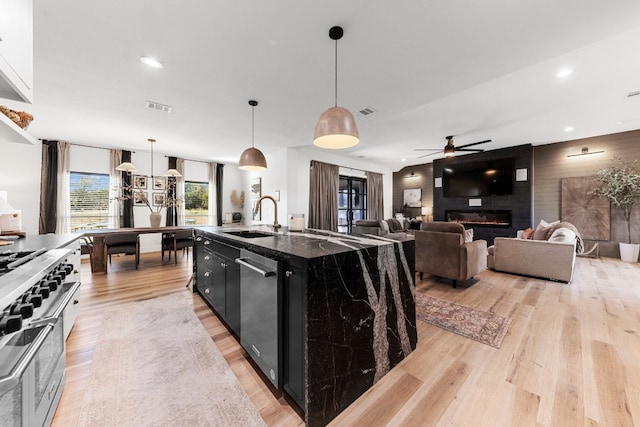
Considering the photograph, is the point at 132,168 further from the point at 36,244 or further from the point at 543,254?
the point at 543,254

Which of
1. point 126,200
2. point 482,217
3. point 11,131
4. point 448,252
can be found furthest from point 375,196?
point 11,131

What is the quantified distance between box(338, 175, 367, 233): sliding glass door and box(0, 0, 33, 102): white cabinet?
21.5ft

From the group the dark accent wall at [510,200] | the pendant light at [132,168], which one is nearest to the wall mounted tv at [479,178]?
the dark accent wall at [510,200]

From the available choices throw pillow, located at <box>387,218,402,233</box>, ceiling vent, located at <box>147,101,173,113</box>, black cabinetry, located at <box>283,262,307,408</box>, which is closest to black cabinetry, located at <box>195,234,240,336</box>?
black cabinetry, located at <box>283,262,307,408</box>

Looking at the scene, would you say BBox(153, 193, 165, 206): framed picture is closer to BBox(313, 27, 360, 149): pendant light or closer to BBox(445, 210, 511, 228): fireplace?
BBox(313, 27, 360, 149): pendant light

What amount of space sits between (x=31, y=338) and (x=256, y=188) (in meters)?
6.22

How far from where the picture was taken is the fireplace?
6.45 m

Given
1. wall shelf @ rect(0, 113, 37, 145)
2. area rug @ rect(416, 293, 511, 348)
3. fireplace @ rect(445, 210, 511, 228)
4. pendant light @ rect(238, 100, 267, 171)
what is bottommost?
area rug @ rect(416, 293, 511, 348)

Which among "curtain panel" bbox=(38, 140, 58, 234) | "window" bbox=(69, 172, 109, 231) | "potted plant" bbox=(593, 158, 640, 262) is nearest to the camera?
"potted plant" bbox=(593, 158, 640, 262)

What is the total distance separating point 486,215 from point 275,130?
6.27 m

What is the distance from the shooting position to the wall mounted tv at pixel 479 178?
638 centimetres

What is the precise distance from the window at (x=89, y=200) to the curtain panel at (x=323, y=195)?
5091 mm

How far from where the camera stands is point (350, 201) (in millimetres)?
7738

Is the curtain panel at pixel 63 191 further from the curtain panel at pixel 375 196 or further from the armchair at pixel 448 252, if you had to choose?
the curtain panel at pixel 375 196
